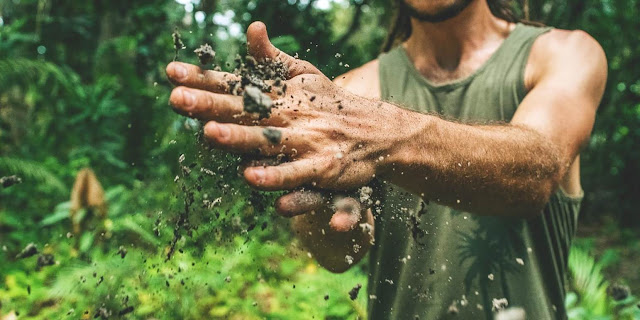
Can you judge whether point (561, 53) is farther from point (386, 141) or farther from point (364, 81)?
point (386, 141)

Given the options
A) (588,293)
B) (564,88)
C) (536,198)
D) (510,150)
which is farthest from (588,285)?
(510,150)

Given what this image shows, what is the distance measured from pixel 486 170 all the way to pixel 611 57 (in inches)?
180

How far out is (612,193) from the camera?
22.3 feet

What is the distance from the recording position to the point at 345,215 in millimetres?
927

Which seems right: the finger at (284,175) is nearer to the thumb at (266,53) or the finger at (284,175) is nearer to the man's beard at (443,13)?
the thumb at (266,53)

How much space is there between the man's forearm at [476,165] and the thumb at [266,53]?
24 centimetres

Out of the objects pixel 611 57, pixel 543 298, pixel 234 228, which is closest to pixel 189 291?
pixel 234 228

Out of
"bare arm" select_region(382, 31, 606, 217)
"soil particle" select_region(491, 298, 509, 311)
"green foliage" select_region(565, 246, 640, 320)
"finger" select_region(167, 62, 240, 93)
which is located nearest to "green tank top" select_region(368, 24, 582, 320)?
"soil particle" select_region(491, 298, 509, 311)

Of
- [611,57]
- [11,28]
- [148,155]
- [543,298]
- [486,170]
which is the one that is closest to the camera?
[486,170]

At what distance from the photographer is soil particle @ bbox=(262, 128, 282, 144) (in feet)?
2.89

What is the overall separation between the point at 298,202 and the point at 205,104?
244mm

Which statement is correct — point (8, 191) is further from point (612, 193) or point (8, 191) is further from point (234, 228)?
point (612, 193)

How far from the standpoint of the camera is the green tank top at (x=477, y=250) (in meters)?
1.45

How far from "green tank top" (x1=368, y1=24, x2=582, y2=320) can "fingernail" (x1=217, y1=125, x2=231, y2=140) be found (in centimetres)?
62
